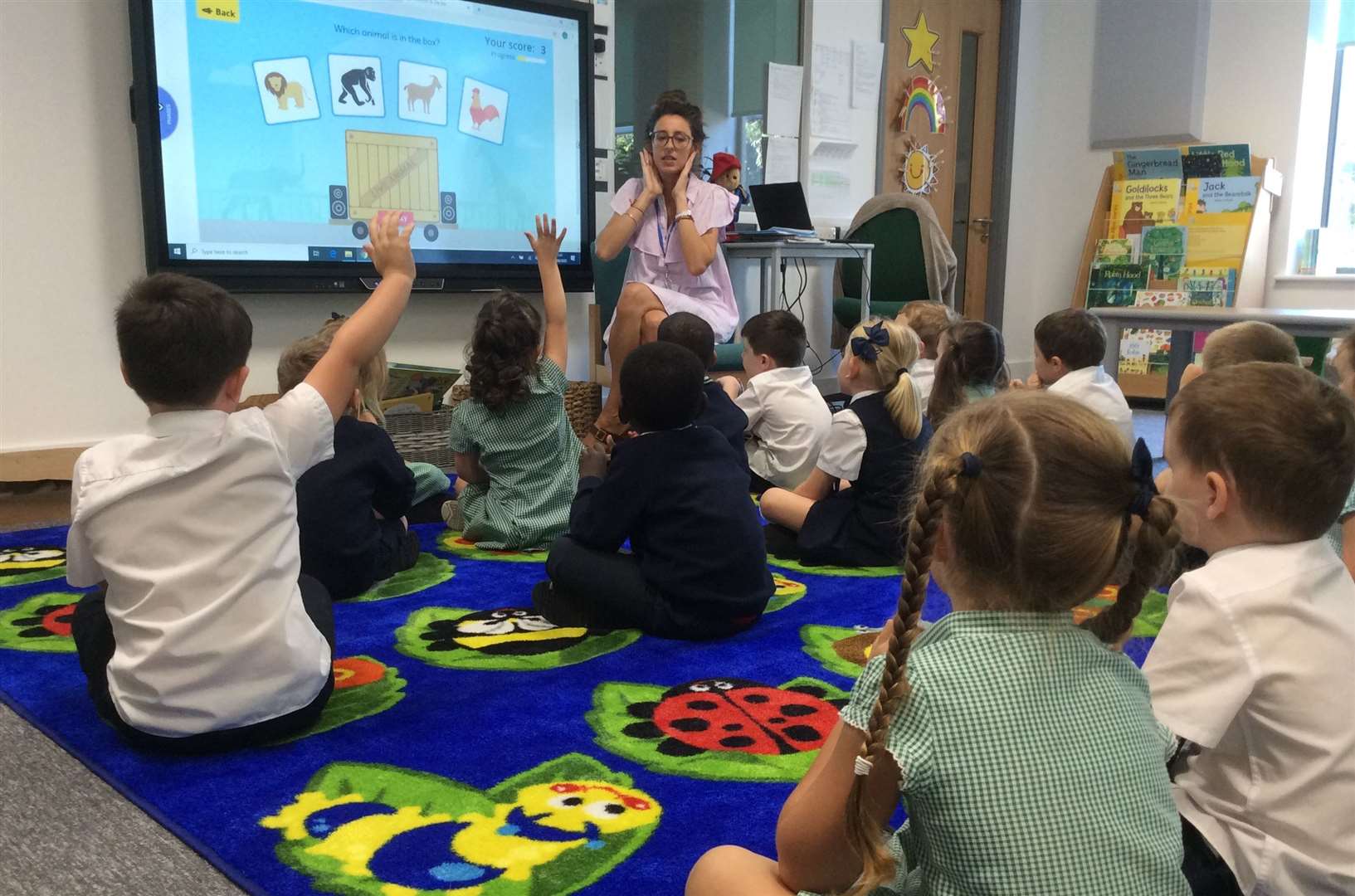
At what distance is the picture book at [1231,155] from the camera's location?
5.39 m

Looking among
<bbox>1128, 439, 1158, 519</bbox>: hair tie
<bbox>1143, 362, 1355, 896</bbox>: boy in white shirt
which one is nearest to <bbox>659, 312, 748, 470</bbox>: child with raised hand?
<bbox>1143, 362, 1355, 896</bbox>: boy in white shirt

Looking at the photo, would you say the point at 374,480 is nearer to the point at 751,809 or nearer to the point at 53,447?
the point at 751,809

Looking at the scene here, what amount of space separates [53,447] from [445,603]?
1.64 meters

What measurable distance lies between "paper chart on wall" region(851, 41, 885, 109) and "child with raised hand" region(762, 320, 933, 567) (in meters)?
3.28

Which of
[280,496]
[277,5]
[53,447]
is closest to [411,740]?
[280,496]

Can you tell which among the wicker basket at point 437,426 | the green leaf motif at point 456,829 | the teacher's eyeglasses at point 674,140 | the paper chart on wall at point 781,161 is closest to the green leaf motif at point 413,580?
the green leaf motif at point 456,829

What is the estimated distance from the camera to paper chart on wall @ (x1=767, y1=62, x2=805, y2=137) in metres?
4.97

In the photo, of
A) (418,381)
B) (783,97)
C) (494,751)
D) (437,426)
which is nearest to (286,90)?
(418,381)

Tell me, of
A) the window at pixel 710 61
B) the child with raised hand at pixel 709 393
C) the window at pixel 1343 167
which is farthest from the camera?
the window at pixel 1343 167

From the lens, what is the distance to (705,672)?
176 cm

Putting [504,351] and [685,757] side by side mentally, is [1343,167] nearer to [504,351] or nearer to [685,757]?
[504,351]

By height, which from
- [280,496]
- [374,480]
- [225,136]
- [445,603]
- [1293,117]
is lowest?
[445,603]

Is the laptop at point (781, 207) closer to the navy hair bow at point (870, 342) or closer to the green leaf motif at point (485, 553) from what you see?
the navy hair bow at point (870, 342)

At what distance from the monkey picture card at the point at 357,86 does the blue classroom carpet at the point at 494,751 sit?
6.28 ft
